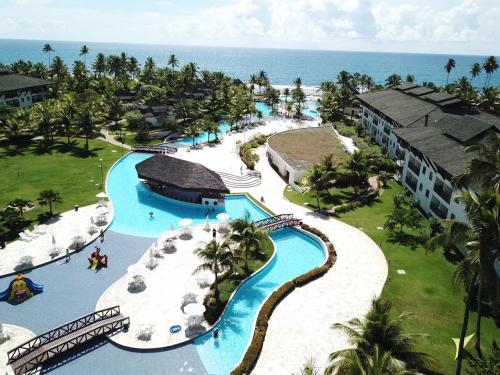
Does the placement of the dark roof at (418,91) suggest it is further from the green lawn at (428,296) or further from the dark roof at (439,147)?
the green lawn at (428,296)

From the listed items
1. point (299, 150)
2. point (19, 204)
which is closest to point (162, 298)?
point (19, 204)

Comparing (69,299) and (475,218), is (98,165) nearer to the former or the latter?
(69,299)

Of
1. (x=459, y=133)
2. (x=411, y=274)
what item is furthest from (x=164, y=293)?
(x=459, y=133)

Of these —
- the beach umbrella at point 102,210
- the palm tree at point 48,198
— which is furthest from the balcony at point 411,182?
the palm tree at point 48,198

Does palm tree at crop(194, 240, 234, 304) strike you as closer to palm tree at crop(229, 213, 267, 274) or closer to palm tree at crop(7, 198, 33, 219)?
palm tree at crop(229, 213, 267, 274)

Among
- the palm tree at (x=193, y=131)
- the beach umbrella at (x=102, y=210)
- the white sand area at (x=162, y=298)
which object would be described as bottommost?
the white sand area at (x=162, y=298)

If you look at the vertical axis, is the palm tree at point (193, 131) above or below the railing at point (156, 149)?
above

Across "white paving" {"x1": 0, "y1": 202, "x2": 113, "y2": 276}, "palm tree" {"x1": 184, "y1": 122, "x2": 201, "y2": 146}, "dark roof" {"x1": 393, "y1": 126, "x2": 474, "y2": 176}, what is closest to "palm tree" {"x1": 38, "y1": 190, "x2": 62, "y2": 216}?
"white paving" {"x1": 0, "y1": 202, "x2": 113, "y2": 276}
